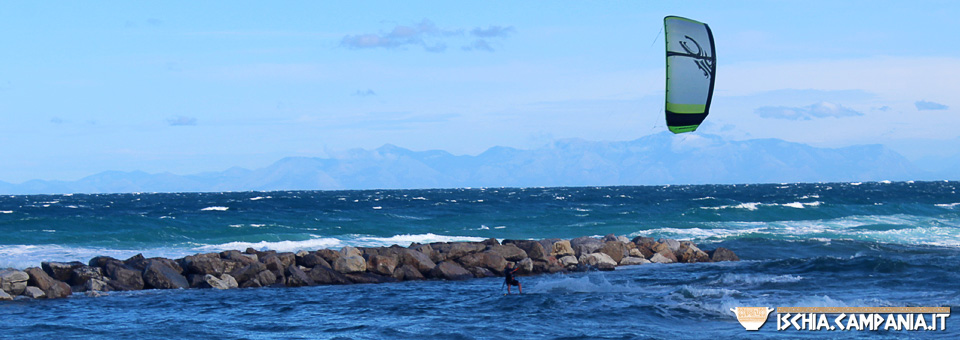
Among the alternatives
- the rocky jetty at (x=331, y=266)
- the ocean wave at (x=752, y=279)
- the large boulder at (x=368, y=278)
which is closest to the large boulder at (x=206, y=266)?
the rocky jetty at (x=331, y=266)

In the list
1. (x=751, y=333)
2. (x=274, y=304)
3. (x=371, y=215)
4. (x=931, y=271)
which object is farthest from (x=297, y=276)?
(x=371, y=215)

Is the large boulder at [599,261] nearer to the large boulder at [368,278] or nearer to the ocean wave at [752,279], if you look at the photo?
→ the ocean wave at [752,279]

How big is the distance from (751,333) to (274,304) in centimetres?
838

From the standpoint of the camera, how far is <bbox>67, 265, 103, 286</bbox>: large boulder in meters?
17.8

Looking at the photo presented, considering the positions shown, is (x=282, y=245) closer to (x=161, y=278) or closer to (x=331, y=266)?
(x=331, y=266)

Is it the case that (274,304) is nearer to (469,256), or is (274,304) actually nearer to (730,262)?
(469,256)

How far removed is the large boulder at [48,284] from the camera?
16.5 metres

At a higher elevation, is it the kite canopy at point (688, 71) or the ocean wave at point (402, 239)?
the kite canopy at point (688, 71)

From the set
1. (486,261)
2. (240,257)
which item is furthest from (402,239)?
(240,257)

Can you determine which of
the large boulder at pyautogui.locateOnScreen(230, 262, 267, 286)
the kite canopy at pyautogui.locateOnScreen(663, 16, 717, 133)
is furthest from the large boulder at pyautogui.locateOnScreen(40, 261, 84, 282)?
the kite canopy at pyautogui.locateOnScreen(663, 16, 717, 133)

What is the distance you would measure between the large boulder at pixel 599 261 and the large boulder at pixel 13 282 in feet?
42.2

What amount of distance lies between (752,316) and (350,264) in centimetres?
979

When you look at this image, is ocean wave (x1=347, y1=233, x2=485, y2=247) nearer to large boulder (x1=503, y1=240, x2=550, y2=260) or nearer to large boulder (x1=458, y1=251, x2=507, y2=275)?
large boulder (x1=503, y1=240, x2=550, y2=260)

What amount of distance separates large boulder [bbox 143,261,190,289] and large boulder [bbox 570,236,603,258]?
33.4 ft
